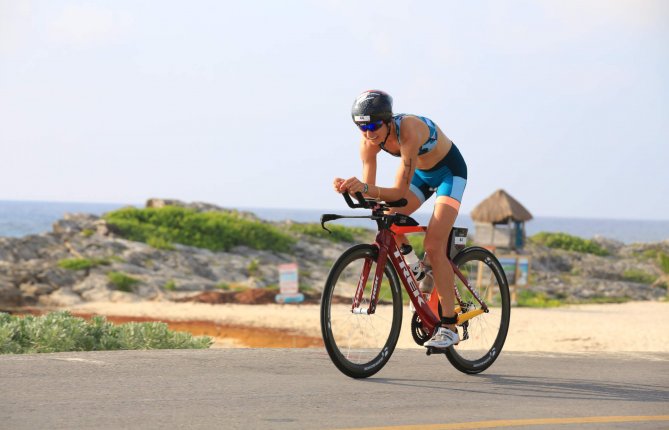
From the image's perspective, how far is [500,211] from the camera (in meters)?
30.3

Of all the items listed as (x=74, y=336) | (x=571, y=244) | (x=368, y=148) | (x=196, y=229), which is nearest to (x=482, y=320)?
(x=368, y=148)

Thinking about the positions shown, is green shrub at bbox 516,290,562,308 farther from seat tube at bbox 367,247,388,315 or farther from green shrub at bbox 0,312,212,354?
seat tube at bbox 367,247,388,315

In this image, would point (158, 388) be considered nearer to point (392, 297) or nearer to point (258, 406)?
point (258, 406)

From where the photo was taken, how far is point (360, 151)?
752 cm

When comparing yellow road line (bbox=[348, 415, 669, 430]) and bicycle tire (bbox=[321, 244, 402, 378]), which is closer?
yellow road line (bbox=[348, 415, 669, 430])

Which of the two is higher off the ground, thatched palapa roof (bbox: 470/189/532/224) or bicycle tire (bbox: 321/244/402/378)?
thatched palapa roof (bbox: 470/189/532/224)

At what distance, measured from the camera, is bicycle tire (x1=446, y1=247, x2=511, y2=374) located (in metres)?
8.17

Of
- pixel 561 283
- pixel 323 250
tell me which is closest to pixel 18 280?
pixel 323 250

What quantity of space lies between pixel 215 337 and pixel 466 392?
11.5m

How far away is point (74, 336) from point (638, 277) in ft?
118

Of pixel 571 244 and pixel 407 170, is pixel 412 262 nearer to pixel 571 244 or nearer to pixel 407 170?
pixel 407 170

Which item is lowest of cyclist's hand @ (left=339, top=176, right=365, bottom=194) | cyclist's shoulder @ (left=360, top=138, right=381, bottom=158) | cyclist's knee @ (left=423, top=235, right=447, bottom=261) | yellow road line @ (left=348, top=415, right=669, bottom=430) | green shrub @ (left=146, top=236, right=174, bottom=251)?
yellow road line @ (left=348, top=415, right=669, bottom=430)

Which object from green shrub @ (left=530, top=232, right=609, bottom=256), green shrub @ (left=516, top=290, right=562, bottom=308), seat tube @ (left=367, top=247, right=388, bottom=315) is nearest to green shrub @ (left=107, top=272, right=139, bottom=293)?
green shrub @ (left=516, top=290, right=562, bottom=308)

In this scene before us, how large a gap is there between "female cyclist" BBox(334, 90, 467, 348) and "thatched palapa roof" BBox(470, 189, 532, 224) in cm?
2246
